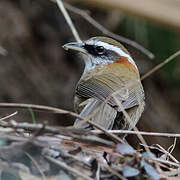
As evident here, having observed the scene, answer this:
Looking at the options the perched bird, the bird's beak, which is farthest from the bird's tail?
the bird's beak

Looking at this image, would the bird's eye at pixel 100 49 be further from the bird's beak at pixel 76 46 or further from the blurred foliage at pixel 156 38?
the blurred foliage at pixel 156 38

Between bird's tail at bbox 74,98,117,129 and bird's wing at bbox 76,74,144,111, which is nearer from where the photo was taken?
bird's tail at bbox 74,98,117,129

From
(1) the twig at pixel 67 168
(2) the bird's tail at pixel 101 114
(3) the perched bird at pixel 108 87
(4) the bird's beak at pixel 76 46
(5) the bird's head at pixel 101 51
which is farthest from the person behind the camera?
(5) the bird's head at pixel 101 51

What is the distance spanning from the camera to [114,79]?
5.12 metres

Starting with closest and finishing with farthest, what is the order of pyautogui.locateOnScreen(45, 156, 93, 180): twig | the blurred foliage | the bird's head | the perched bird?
pyautogui.locateOnScreen(45, 156, 93, 180): twig, the perched bird, the bird's head, the blurred foliage

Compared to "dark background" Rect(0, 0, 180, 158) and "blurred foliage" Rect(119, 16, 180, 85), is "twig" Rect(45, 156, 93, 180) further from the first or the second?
"dark background" Rect(0, 0, 180, 158)

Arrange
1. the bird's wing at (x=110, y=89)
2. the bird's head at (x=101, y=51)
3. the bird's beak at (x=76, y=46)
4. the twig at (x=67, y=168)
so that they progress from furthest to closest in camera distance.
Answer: the bird's head at (x=101, y=51)
the bird's beak at (x=76, y=46)
the bird's wing at (x=110, y=89)
the twig at (x=67, y=168)

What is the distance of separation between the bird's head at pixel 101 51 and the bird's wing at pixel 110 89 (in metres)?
0.61

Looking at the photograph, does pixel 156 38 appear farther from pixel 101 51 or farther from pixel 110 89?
pixel 110 89

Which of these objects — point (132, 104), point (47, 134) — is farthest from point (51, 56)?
point (47, 134)

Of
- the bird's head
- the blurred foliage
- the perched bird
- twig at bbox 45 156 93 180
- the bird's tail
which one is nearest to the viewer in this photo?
twig at bbox 45 156 93 180

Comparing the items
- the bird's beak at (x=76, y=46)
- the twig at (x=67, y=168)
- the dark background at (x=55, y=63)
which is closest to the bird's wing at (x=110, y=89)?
the bird's beak at (x=76, y=46)

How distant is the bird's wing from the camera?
4.64 meters

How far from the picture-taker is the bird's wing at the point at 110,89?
4.64 metres
